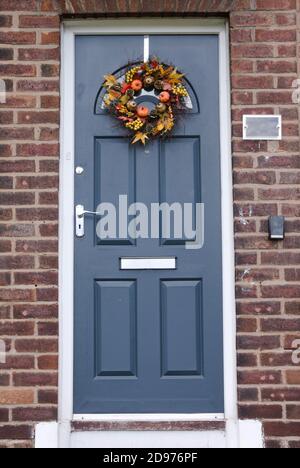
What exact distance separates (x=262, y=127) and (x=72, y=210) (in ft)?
4.09

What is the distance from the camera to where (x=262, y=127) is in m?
4.07

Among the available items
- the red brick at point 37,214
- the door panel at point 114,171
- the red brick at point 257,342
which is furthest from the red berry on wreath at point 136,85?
the red brick at point 257,342

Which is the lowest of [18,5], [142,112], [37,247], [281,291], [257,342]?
[257,342]

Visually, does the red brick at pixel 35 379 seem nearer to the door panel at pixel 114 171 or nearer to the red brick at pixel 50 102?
the door panel at pixel 114 171

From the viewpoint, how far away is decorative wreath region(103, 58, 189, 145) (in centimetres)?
411

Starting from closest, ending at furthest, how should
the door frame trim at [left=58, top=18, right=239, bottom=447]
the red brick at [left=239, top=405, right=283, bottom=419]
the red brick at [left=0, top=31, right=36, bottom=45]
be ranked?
the red brick at [left=239, top=405, right=283, bottom=419]
the door frame trim at [left=58, top=18, right=239, bottom=447]
the red brick at [left=0, top=31, right=36, bottom=45]

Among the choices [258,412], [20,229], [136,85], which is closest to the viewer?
[258,412]

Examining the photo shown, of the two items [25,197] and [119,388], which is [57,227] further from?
[119,388]

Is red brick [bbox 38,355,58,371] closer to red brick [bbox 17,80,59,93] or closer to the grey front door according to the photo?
the grey front door

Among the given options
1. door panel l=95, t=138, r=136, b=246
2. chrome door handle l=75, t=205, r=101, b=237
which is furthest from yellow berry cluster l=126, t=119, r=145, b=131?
chrome door handle l=75, t=205, r=101, b=237

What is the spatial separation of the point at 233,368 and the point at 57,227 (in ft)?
4.38

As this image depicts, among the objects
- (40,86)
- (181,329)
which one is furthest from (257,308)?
(40,86)

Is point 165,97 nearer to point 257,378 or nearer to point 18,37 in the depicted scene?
point 18,37

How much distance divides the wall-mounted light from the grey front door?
0.20m
